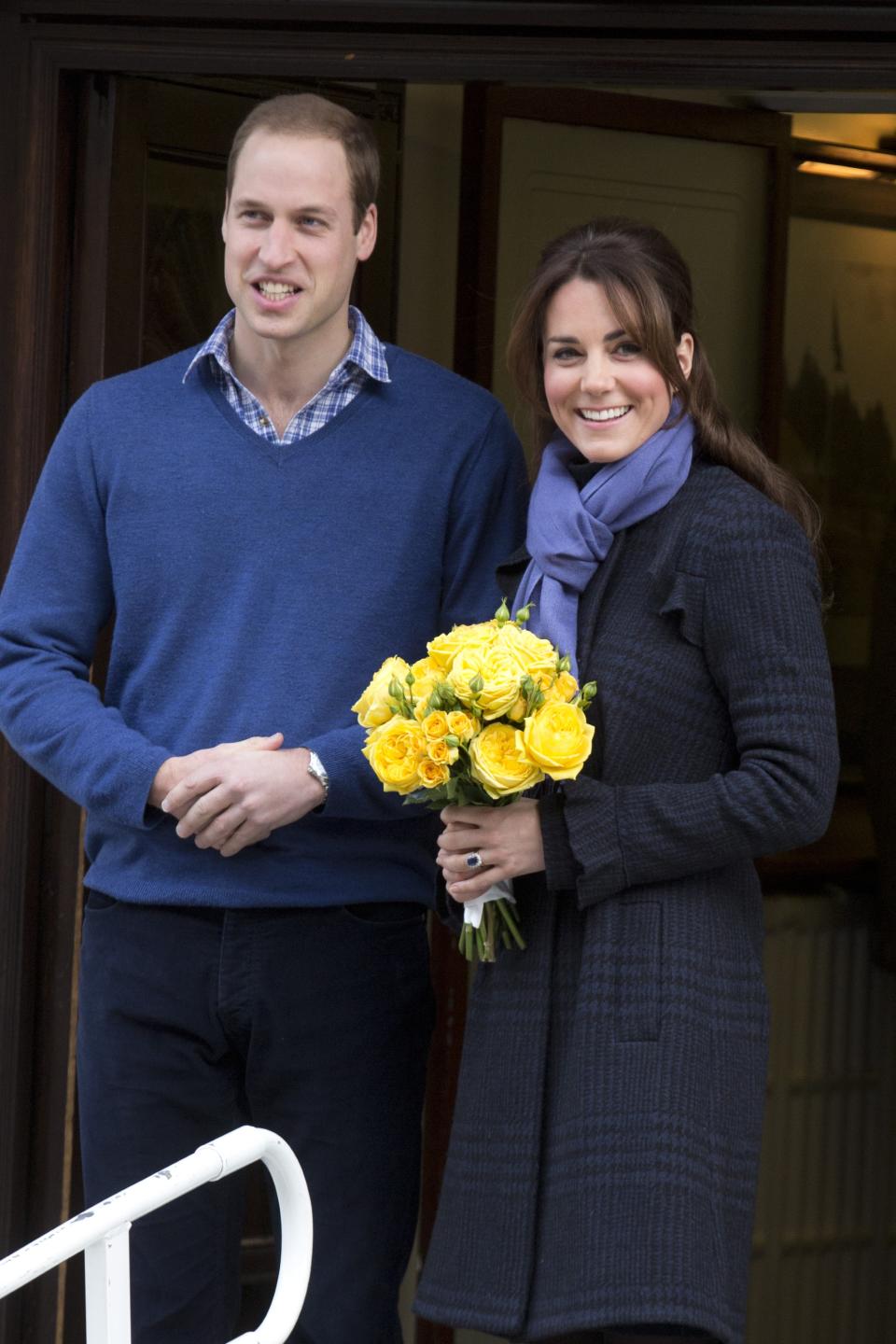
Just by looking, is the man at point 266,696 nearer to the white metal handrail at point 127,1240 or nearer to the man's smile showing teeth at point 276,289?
the man's smile showing teeth at point 276,289

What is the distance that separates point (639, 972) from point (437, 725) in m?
0.41

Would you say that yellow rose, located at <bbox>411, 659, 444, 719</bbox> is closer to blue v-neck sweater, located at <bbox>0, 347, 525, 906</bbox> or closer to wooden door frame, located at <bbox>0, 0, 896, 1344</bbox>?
blue v-neck sweater, located at <bbox>0, 347, 525, 906</bbox>

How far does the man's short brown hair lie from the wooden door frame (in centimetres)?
33

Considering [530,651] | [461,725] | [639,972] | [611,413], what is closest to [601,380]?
[611,413]

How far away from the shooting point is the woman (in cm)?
214

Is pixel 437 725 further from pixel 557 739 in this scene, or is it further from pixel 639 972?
pixel 639 972

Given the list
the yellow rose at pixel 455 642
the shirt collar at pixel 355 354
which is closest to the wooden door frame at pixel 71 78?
the shirt collar at pixel 355 354

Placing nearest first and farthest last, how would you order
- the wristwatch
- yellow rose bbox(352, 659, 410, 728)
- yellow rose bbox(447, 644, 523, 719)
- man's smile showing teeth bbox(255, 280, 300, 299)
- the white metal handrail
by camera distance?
1. the white metal handrail
2. yellow rose bbox(447, 644, 523, 719)
3. yellow rose bbox(352, 659, 410, 728)
4. the wristwatch
5. man's smile showing teeth bbox(255, 280, 300, 299)

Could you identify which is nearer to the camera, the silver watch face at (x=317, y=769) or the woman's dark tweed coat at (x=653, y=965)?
the woman's dark tweed coat at (x=653, y=965)

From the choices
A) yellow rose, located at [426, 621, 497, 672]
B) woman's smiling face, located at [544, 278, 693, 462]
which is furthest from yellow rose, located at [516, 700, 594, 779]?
woman's smiling face, located at [544, 278, 693, 462]

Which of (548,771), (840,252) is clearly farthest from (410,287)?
(548,771)

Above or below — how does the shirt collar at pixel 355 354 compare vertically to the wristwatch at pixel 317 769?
above

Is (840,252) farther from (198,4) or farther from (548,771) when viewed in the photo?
(548,771)

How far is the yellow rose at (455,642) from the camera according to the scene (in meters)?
2.12
